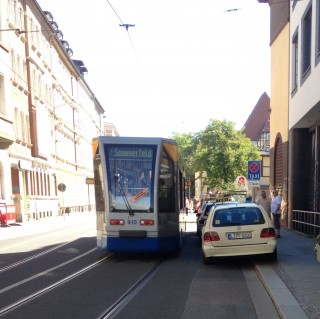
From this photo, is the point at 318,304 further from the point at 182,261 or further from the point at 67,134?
the point at 67,134

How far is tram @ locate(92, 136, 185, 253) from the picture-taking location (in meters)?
9.82

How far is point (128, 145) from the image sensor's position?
33.1 ft

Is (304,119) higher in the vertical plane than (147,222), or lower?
higher

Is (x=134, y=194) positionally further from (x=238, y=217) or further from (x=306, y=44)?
(x=306, y=44)

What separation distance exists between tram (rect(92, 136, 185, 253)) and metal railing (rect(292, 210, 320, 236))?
6.04m

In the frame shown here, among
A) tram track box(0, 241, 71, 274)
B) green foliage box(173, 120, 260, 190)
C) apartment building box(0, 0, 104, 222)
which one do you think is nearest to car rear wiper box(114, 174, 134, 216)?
tram track box(0, 241, 71, 274)

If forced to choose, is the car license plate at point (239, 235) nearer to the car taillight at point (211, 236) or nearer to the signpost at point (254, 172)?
the car taillight at point (211, 236)

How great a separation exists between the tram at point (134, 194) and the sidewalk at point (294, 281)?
262cm

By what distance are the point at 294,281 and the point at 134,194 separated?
171 inches

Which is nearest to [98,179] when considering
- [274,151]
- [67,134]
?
[274,151]

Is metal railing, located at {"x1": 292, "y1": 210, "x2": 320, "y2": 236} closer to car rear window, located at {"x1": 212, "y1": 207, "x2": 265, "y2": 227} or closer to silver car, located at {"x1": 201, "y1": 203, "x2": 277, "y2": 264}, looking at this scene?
car rear window, located at {"x1": 212, "y1": 207, "x2": 265, "y2": 227}

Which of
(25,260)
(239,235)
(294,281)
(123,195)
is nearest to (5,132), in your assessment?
(25,260)

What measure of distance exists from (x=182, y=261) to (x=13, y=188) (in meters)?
21.3

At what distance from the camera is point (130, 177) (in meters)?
9.98
